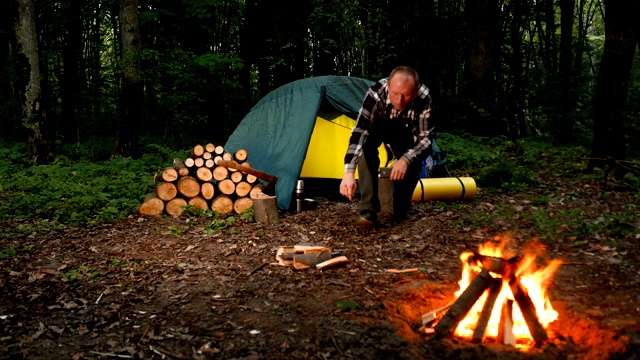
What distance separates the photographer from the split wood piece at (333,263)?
345 cm

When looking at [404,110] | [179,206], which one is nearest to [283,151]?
[179,206]

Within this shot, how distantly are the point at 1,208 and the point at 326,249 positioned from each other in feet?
14.5

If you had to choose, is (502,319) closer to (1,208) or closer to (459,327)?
(459,327)

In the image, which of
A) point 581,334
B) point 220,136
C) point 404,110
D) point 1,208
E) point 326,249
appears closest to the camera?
point 581,334

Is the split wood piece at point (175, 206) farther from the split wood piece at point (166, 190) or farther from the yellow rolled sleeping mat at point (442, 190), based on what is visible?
the yellow rolled sleeping mat at point (442, 190)

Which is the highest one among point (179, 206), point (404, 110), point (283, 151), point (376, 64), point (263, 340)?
point (376, 64)

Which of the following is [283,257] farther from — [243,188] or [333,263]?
[243,188]

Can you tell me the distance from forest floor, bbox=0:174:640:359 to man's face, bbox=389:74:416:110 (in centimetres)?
136

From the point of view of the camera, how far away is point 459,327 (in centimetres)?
241

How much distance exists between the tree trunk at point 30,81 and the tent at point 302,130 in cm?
430

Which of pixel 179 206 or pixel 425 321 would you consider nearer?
pixel 425 321

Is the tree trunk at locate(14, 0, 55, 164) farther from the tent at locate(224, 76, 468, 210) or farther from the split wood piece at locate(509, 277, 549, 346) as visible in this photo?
the split wood piece at locate(509, 277, 549, 346)

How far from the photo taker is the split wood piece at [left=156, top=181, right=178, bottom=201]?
5.46 m

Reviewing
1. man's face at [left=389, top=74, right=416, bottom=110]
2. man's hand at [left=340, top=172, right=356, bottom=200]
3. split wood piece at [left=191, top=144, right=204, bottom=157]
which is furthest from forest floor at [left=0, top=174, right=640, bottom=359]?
man's face at [left=389, top=74, right=416, bottom=110]
